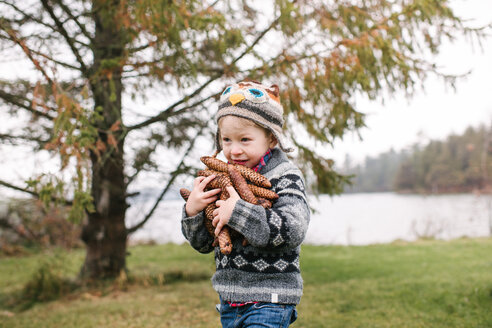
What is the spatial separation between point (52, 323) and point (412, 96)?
4.75 m

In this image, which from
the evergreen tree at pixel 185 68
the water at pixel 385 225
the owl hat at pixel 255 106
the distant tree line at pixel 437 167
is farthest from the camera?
the distant tree line at pixel 437 167

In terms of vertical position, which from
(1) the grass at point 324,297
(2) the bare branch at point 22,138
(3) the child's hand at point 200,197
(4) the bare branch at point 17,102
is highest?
(4) the bare branch at point 17,102

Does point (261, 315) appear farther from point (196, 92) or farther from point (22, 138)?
point (22, 138)

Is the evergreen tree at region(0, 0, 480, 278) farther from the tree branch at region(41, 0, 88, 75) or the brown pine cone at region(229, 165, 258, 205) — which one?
the brown pine cone at region(229, 165, 258, 205)

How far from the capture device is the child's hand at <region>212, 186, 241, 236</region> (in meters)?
1.55

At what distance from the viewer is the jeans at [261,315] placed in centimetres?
162

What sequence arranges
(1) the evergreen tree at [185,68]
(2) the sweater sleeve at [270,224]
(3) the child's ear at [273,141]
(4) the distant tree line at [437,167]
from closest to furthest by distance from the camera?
1. (2) the sweater sleeve at [270,224]
2. (3) the child's ear at [273,141]
3. (1) the evergreen tree at [185,68]
4. (4) the distant tree line at [437,167]

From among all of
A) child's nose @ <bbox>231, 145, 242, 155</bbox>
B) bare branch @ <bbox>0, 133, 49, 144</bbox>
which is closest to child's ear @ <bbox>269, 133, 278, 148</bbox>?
child's nose @ <bbox>231, 145, 242, 155</bbox>

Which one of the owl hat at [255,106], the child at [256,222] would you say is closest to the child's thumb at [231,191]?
the child at [256,222]

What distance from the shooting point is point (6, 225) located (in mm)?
8469

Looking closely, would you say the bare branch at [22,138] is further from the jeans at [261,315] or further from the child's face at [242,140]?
the jeans at [261,315]

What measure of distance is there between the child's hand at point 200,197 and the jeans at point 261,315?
0.46m

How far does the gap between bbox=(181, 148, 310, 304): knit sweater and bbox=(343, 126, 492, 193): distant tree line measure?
21.8 metres

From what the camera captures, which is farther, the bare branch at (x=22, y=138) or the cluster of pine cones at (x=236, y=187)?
the bare branch at (x=22, y=138)
